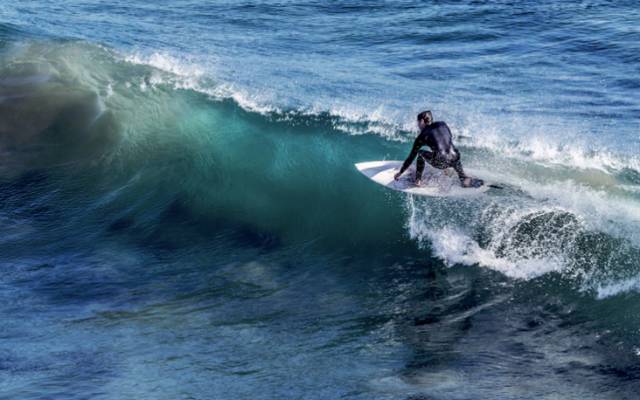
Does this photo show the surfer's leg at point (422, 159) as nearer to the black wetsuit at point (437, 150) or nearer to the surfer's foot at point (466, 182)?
the black wetsuit at point (437, 150)

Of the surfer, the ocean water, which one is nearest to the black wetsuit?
the surfer

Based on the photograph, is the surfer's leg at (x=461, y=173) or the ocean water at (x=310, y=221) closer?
the ocean water at (x=310, y=221)

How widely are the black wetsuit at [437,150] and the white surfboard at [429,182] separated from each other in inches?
10.1

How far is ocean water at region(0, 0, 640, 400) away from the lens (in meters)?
10.4

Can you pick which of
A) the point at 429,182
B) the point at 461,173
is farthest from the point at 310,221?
the point at 461,173

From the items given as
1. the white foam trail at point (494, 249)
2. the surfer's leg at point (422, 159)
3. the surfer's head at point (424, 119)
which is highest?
the surfer's head at point (424, 119)

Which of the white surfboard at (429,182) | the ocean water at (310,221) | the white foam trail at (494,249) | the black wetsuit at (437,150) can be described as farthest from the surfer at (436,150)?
the white foam trail at (494,249)

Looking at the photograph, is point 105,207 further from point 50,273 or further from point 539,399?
point 539,399

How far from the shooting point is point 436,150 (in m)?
13.6

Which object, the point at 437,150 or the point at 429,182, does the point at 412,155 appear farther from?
the point at 429,182

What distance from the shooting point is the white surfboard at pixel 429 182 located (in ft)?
45.9

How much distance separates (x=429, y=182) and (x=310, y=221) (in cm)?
239

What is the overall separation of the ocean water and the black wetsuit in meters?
0.79

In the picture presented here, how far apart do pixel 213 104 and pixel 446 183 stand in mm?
7448
